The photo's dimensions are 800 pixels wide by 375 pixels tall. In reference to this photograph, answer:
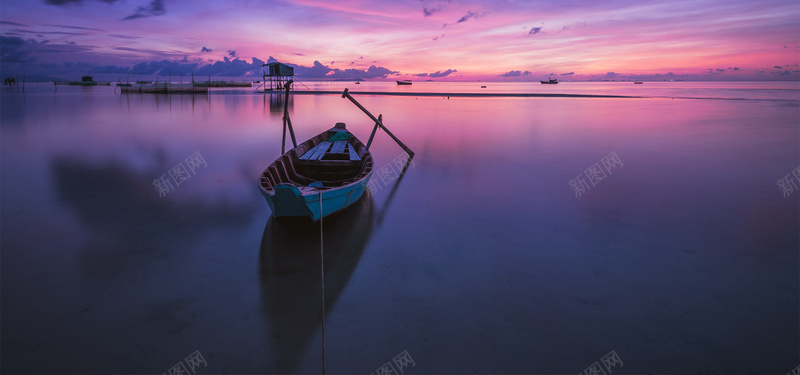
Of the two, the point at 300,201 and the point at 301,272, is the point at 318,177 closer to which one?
the point at 300,201

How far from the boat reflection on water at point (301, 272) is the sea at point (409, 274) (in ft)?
0.10

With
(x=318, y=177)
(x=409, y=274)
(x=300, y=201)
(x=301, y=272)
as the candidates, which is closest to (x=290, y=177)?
(x=318, y=177)

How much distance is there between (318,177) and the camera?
30.4 feet

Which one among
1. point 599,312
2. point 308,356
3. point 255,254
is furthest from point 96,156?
point 599,312

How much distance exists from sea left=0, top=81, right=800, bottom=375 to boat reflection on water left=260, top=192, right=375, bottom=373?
3 cm

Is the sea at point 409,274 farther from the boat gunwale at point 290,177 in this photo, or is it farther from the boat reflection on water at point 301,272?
the boat gunwale at point 290,177

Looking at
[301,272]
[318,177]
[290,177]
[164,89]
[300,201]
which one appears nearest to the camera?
[301,272]

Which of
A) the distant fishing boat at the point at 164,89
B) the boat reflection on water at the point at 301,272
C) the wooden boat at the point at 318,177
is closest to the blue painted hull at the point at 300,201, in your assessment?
the wooden boat at the point at 318,177

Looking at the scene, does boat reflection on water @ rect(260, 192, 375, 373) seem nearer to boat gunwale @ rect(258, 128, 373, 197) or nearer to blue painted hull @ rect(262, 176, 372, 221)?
blue painted hull @ rect(262, 176, 372, 221)

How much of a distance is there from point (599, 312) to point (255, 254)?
17.2 feet

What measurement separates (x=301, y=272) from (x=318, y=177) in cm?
404

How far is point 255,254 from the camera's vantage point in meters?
6.18

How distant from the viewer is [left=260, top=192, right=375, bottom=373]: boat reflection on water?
4.22m

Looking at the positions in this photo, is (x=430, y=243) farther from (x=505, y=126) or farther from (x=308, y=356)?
(x=505, y=126)
